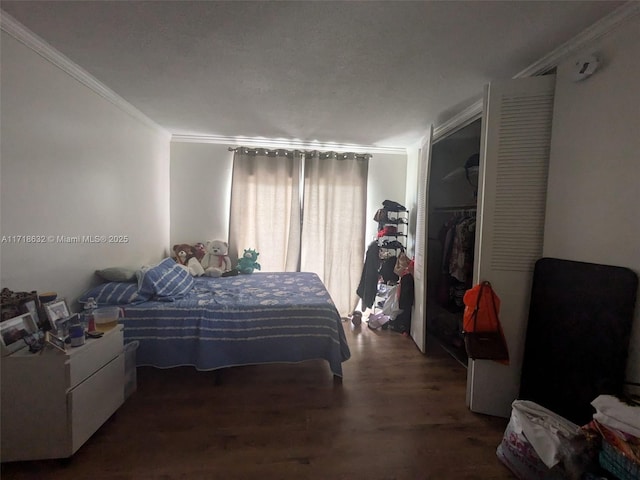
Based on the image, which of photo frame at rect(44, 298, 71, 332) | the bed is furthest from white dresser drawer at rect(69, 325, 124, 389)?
the bed

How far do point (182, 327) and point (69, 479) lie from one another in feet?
3.03

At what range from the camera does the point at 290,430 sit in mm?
1750

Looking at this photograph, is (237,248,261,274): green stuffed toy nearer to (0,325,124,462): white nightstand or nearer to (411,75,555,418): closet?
(0,325,124,462): white nightstand

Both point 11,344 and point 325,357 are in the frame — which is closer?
point 11,344

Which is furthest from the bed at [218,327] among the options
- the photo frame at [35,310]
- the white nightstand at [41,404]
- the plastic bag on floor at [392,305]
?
the plastic bag on floor at [392,305]

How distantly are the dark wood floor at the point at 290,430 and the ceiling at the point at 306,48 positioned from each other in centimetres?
237

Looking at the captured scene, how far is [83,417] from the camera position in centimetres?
149

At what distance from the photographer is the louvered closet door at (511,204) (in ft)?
5.75

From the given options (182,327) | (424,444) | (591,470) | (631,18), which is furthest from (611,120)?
(182,327)

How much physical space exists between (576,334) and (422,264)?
1393 millimetres

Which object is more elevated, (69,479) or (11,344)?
(11,344)

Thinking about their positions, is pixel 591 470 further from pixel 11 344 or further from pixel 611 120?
pixel 11 344

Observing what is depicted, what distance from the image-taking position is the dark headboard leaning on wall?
52.7 inches

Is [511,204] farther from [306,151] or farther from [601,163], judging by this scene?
[306,151]
